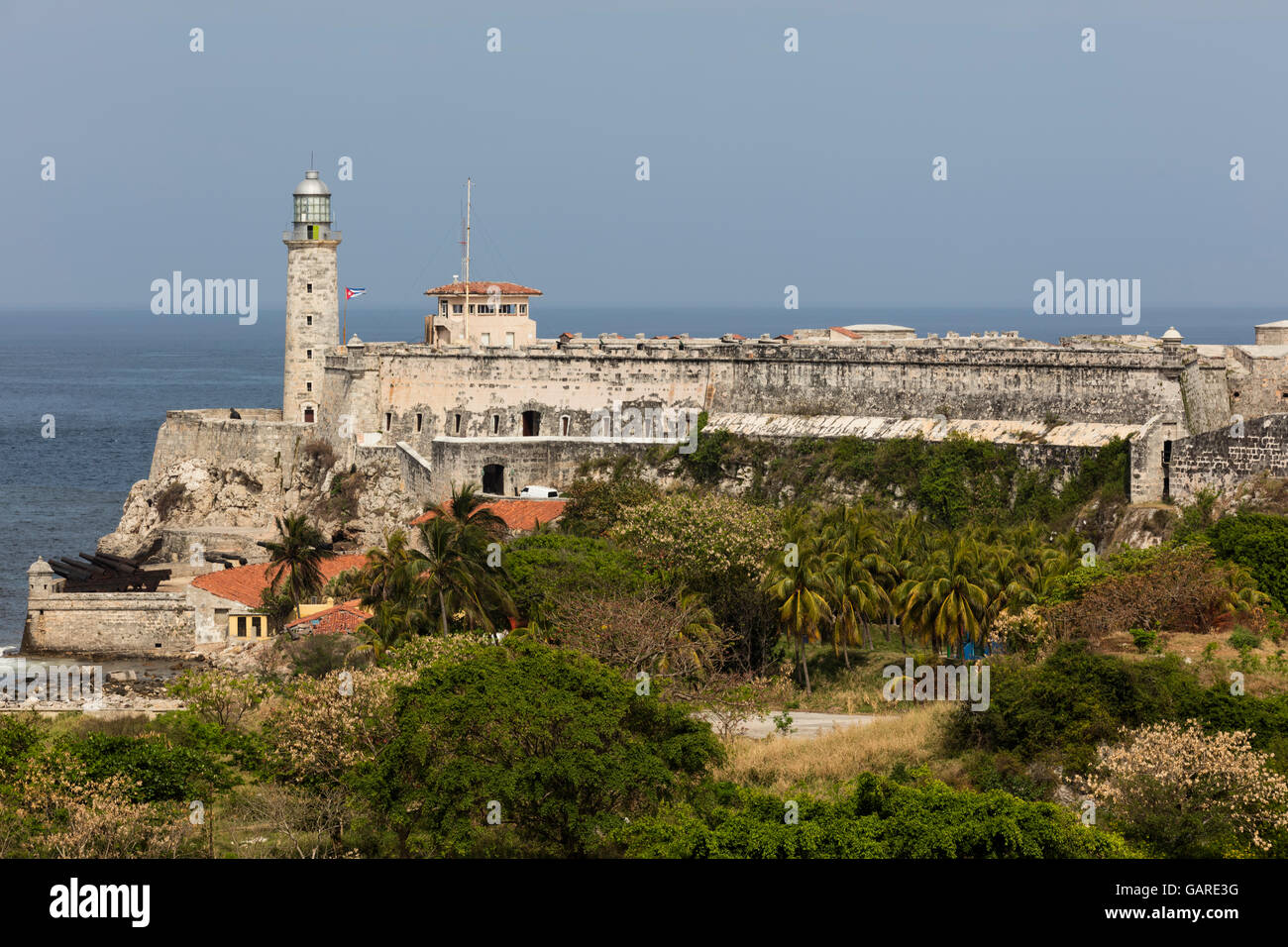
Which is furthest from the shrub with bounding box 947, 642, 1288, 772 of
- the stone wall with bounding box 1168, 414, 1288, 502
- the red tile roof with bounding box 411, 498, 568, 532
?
the red tile roof with bounding box 411, 498, 568, 532

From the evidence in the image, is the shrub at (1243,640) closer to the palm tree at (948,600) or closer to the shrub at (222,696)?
the palm tree at (948,600)

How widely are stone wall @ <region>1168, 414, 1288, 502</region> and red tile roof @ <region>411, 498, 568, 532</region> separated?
50.0ft

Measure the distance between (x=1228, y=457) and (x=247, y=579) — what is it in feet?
81.6

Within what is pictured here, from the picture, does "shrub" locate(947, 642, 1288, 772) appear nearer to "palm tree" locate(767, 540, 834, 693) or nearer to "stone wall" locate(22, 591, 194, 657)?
"palm tree" locate(767, 540, 834, 693)

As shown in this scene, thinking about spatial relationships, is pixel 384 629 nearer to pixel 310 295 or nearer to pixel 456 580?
pixel 456 580

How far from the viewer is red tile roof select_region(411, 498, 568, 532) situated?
1804 inches

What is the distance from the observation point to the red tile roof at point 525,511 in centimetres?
4581

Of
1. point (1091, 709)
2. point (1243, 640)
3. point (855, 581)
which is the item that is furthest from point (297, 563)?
point (1091, 709)

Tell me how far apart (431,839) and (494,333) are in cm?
3849

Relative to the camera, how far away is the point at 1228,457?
3934 centimetres

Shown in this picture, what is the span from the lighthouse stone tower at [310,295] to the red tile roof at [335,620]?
17.4 m
